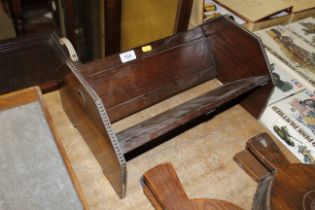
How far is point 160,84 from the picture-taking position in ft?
3.92

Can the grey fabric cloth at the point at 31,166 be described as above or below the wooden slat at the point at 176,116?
below

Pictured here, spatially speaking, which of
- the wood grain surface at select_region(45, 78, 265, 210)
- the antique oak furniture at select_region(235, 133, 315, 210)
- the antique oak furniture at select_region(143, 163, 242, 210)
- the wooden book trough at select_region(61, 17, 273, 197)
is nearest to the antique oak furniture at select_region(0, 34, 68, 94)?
the wood grain surface at select_region(45, 78, 265, 210)

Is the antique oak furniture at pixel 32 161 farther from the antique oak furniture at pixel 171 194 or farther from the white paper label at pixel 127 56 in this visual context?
the white paper label at pixel 127 56

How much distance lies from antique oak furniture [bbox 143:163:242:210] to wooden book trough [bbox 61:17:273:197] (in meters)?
0.09

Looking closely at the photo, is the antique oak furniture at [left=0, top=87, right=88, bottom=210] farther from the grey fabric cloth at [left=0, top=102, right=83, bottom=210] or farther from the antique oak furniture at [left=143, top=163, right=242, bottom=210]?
the antique oak furniture at [left=143, top=163, right=242, bottom=210]

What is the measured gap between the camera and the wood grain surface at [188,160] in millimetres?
974

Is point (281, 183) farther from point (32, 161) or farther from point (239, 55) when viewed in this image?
Result: point (32, 161)

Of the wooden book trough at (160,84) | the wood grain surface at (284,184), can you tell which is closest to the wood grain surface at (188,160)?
the wooden book trough at (160,84)

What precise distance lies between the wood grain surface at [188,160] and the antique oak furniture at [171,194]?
0.18m

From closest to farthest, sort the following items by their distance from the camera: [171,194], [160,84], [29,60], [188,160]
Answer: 1. [171,194]
2. [188,160]
3. [160,84]
4. [29,60]

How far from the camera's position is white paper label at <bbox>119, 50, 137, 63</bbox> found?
110cm

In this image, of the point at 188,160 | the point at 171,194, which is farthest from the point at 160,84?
the point at 171,194

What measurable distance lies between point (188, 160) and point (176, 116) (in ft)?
0.66

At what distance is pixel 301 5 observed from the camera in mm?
1535
